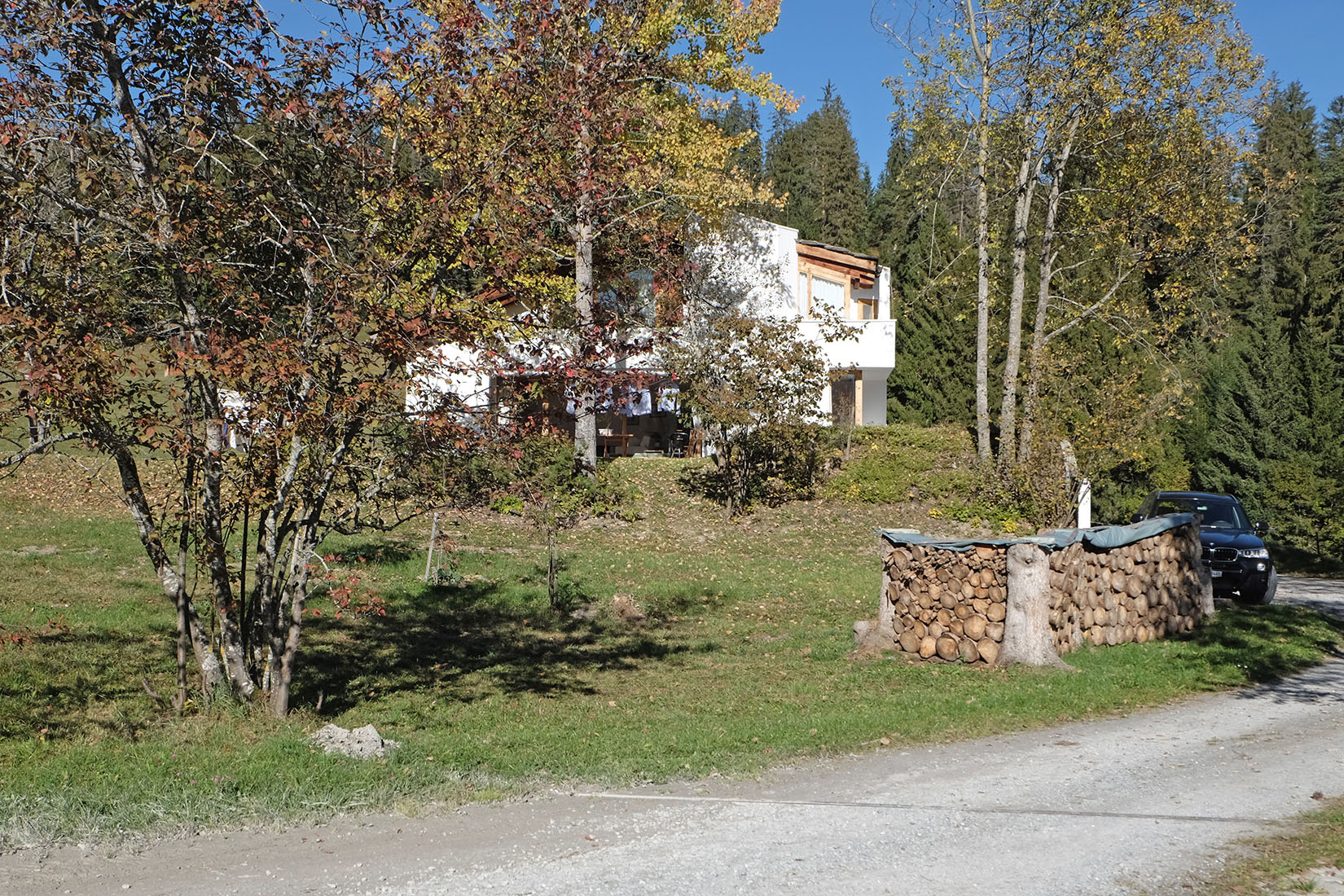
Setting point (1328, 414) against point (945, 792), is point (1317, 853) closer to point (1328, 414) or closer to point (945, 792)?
point (945, 792)

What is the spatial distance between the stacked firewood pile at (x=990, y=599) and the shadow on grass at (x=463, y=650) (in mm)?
2797

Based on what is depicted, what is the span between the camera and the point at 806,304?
33906 millimetres

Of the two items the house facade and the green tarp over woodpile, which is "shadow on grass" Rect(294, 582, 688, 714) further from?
the house facade

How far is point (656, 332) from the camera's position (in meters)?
10.2

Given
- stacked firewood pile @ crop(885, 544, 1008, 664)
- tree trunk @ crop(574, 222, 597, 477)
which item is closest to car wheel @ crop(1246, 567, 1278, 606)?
stacked firewood pile @ crop(885, 544, 1008, 664)

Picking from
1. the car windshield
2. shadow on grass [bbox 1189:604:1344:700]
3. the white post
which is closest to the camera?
shadow on grass [bbox 1189:604:1344:700]

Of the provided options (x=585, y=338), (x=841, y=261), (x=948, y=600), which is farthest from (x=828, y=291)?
(x=585, y=338)

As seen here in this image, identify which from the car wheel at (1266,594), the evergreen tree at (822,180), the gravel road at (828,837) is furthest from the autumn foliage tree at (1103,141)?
the evergreen tree at (822,180)

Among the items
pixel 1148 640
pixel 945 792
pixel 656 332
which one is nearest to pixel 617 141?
pixel 656 332

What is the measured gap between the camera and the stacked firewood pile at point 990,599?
1237cm

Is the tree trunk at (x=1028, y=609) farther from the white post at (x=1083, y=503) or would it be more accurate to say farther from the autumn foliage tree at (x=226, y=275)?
the white post at (x=1083, y=503)

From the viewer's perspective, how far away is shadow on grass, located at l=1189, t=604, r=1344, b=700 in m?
12.2

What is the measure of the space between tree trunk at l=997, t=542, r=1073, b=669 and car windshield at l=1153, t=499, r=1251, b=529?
301 inches

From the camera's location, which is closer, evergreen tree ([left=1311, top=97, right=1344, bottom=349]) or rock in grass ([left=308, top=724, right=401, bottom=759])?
rock in grass ([left=308, top=724, right=401, bottom=759])
